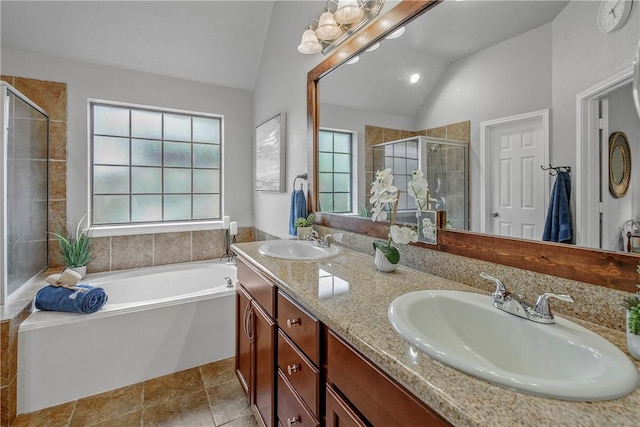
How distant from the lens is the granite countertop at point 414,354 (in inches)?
18.2

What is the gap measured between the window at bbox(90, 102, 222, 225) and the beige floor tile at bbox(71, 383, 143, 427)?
1624mm

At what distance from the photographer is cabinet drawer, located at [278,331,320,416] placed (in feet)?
3.15

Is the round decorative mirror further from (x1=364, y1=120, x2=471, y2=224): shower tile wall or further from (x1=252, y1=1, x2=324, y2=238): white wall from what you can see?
(x1=252, y1=1, x2=324, y2=238): white wall

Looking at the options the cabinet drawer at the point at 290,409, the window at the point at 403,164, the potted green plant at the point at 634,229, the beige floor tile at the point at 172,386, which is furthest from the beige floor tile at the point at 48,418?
the potted green plant at the point at 634,229

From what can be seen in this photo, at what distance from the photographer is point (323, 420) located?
3.06 ft

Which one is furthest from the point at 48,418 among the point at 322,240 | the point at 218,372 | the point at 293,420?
the point at 322,240

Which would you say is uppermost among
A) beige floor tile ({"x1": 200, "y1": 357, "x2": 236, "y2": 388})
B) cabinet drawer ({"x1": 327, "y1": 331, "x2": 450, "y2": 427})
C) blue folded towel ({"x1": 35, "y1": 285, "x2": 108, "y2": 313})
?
cabinet drawer ({"x1": 327, "y1": 331, "x2": 450, "y2": 427})

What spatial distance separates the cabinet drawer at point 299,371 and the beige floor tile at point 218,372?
111cm

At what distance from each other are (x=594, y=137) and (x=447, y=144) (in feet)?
1.55

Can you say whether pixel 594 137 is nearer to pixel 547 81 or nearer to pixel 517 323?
Result: pixel 547 81

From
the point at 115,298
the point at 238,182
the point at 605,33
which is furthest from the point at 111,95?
the point at 605,33

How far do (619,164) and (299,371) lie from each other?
1.11 meters

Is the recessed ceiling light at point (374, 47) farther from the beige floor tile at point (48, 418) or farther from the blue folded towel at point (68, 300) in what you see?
the beige floor tile at point (48, 418)

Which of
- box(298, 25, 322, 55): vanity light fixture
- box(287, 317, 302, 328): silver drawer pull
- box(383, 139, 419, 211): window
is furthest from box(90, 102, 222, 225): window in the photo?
box(287, 317, 302, 328): silver drawer pull
